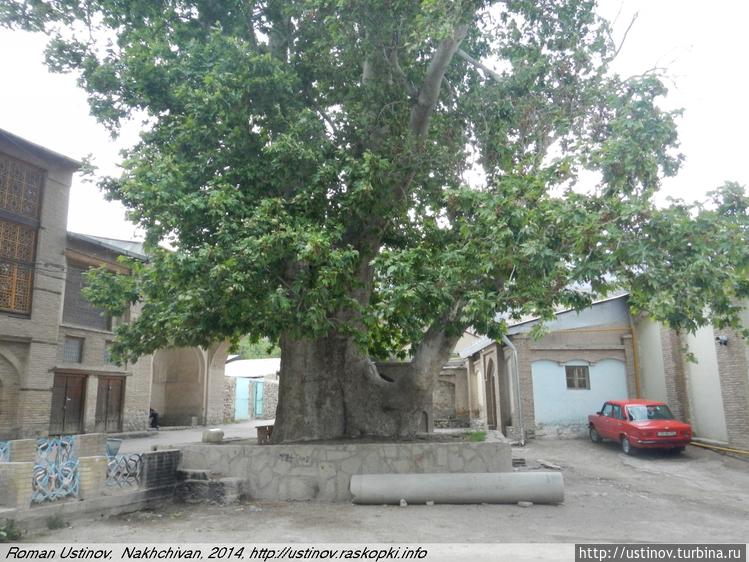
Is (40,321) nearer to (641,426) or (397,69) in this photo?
(397,69)

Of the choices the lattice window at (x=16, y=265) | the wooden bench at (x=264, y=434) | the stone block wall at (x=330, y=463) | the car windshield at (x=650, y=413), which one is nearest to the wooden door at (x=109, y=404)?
the lattice window at (x=16, y=265)

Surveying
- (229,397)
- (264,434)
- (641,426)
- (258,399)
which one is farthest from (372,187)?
(258,399)

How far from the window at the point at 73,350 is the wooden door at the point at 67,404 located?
1.99 feet

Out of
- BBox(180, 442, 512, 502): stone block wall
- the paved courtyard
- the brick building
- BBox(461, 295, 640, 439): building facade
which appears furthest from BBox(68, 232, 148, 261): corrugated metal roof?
BBox(461, 295, 640, 439): building facade

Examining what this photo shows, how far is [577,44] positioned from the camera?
11195mm

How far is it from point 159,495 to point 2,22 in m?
9.70

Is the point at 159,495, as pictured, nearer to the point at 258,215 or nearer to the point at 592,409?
the point at 258,215

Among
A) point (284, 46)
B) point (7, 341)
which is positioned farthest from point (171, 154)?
point (7, 341)

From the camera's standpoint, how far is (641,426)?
639 inches

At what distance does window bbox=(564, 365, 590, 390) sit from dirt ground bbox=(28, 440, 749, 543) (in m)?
8.58

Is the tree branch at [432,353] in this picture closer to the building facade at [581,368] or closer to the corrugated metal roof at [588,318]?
the building facade at [581,368]

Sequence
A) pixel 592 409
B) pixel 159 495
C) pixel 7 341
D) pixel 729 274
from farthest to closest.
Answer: pixel 592 409
pixel 7 341
pixel 159 495
pixel 729 274

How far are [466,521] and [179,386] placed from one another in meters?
23.2

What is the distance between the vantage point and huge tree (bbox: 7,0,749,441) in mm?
8125
